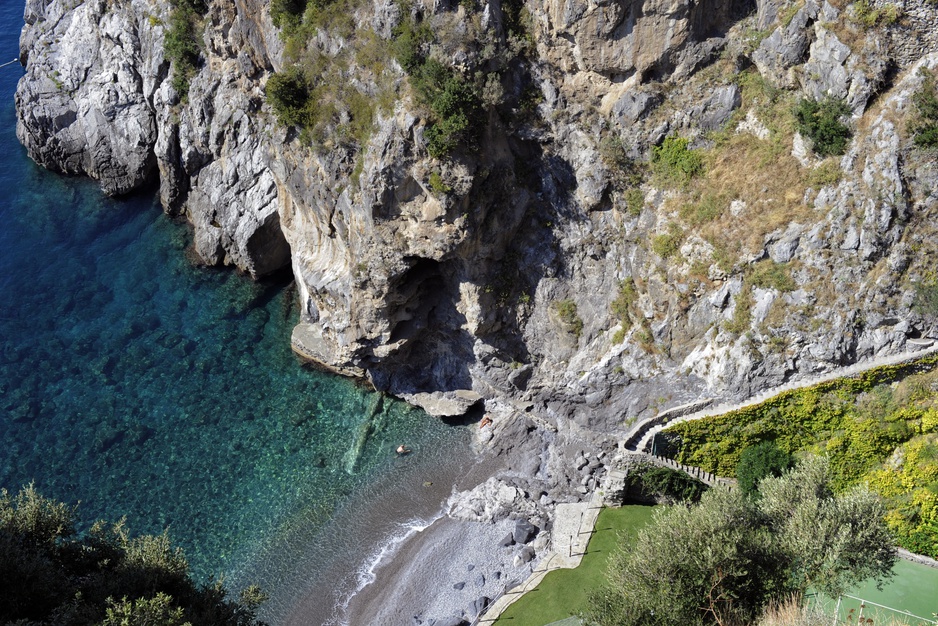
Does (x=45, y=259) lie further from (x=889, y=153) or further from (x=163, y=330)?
(x=889, y=153)

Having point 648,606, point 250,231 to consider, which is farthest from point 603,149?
point 250,231

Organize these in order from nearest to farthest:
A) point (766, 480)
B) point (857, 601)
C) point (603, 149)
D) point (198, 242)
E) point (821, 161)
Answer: point (857, 601)
point (766, 480)
point (821, 161)
point (603, 149)
point (198, 242)

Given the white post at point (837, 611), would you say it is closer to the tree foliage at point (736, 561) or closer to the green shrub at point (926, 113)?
the tree foliage at point (736, 561)

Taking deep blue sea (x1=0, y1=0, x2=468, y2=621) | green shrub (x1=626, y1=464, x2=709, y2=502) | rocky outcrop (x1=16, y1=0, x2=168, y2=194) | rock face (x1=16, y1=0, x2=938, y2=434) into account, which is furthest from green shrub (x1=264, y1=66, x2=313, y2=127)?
green shrub (x1=626, y1=464, x2=709, y2=502)

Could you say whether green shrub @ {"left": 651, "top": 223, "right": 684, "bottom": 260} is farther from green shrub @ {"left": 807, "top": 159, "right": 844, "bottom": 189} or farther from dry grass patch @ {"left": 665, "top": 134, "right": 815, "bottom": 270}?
green shrub @ {"left": 807, "top": 159, "right": 844, "bottom": 189}

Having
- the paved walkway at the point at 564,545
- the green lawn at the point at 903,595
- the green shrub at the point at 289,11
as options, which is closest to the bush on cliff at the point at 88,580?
the paved walkway at the point at 564,545

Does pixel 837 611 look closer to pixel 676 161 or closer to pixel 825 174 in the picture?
pixel 825 174
